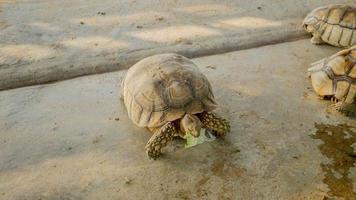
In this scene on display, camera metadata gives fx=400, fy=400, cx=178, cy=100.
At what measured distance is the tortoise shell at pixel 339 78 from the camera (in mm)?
3539

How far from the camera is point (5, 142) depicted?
319 cm

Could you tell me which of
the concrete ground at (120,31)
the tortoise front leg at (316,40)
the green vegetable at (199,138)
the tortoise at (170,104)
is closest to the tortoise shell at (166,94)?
the tortoise at (170,104)

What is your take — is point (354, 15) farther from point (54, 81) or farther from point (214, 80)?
point (54, 81)

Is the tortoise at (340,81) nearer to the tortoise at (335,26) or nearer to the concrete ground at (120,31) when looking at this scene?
the tortoise at (335,26)

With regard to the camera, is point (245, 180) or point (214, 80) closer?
point (245, 180)

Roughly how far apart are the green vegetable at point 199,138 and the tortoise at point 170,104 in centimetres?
5

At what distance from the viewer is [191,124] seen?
283cm

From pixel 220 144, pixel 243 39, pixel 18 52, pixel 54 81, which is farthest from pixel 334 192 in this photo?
pixel 18 52

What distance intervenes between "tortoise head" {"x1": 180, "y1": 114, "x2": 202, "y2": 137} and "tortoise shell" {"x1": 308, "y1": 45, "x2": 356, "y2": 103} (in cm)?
145

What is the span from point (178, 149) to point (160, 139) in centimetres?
24

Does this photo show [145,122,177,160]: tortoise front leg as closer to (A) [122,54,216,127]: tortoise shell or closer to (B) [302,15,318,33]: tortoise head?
(A) [122,54,216,127]: tortoise shell

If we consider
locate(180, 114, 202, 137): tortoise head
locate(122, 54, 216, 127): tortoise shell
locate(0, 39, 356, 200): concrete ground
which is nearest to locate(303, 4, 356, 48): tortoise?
locate(0, 39, 356, 200): concrete ground

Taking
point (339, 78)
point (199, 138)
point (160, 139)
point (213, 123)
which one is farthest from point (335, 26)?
point (160, 139)

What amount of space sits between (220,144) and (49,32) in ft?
8.99
